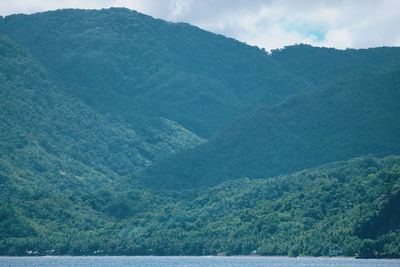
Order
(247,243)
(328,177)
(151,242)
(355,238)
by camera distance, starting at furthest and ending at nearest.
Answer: (328,177)
(151,242)
(247,243)
(355,238)

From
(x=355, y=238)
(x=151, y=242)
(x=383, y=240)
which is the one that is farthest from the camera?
(x=151, y=242)

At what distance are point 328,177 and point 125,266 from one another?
Answer: 67.5 meters

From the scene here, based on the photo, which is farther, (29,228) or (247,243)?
(29,228)

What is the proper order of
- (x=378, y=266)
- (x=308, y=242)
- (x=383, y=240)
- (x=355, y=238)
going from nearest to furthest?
(x=378, y=266) < (x=383, y=240) < (x=355, y=238) < (x=308, y=242)

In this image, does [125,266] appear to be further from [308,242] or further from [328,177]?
[328,177]

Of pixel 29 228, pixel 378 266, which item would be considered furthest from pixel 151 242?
pixel 378 266

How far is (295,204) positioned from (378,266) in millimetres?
61621

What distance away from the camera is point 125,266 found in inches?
5034

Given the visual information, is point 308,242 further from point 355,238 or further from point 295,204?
point 295,204

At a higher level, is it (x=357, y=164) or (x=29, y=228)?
(x=357, y=164)

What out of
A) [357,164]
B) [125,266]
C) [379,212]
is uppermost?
[357,164]

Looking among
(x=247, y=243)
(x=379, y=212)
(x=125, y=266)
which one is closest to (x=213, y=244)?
(x=247, y=243)

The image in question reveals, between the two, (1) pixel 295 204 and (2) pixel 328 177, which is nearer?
(1) pixel 295 204

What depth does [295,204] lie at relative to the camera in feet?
539
